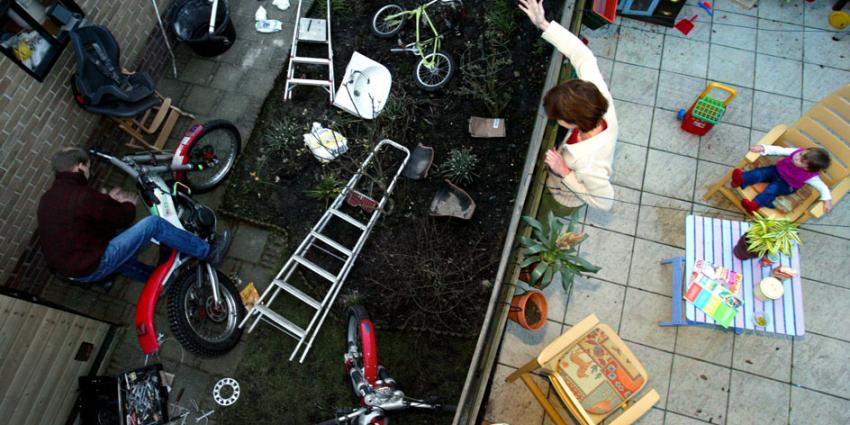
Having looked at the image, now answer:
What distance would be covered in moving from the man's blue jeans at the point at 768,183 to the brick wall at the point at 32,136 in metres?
6.91

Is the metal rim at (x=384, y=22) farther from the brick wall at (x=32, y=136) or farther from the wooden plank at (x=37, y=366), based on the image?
the wooden plank at (x=37, y=366)

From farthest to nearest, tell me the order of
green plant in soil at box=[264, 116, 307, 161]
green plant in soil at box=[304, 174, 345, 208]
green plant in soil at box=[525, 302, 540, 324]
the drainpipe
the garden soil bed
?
green plant in soil at box=[264, 116, 307, 161] < green plant in soil at box=[304, 174, 345, 208] < the garden soil bed < green plant in soil at box=[525, 302, 540, 324] < the drainpipe

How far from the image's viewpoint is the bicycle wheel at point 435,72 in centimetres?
618

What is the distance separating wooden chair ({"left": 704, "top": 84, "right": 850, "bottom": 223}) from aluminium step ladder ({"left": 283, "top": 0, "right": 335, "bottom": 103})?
4.64m

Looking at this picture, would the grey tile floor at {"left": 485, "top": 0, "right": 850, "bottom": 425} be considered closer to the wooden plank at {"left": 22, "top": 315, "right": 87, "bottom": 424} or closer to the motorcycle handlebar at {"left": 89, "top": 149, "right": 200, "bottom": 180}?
the motorcycle handlebar at {"left": 89, "top": 149, "right": 200, "bottom": 180}

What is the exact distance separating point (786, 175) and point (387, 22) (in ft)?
15.3

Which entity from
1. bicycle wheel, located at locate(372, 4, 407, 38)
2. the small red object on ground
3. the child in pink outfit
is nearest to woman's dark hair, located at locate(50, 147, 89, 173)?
bicycle wheel, located at locate(372, 4, 407, 38)

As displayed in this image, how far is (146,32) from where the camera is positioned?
6402mm

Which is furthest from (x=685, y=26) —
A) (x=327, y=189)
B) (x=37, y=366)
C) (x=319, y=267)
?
(x=37, y=366)

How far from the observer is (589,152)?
391 cm

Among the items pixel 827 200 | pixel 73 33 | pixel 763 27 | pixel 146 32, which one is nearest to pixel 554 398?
pixel 827 200

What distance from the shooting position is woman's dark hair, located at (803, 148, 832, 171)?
430 cm

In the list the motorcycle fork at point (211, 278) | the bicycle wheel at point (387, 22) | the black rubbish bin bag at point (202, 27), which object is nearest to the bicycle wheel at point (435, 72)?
the bicycle wheel at point (387, 22)

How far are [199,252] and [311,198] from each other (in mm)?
1406
